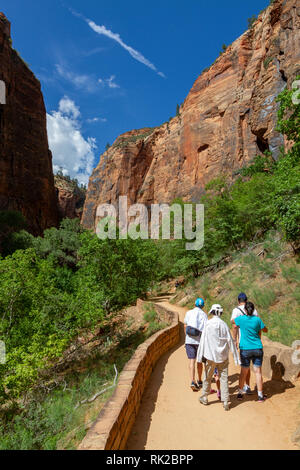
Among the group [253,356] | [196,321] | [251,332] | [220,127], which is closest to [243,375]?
[253,356]

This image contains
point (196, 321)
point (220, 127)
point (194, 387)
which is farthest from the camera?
point (220, 127)

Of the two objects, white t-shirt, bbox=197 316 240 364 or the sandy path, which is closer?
the sandy path

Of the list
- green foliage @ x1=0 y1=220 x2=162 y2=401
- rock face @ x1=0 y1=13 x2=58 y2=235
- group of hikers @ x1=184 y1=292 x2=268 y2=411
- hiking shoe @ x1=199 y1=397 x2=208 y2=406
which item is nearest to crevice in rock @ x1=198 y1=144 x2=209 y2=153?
rock face @ x1=0 y1=13 x2=58 y2=235

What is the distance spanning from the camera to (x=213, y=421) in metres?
3.94

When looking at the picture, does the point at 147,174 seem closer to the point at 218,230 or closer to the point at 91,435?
the point at 218,230

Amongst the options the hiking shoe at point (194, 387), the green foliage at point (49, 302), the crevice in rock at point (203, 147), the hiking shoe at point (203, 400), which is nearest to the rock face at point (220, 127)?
the crevice in rock at point (203, 147)

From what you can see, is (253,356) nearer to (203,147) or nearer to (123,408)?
(123,408)

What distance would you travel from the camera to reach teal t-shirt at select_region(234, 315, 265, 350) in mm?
4535

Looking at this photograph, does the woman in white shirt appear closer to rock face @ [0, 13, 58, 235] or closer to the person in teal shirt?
the person in teal shirt

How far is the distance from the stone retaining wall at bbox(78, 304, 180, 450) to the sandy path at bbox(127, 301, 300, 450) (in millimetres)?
246

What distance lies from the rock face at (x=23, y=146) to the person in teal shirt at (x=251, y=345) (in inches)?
1573

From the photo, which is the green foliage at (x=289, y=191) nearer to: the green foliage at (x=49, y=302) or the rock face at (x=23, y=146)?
the green foliage at (x=49, y=302)

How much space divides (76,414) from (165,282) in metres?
30.9

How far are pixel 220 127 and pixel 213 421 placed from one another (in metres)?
45.6
